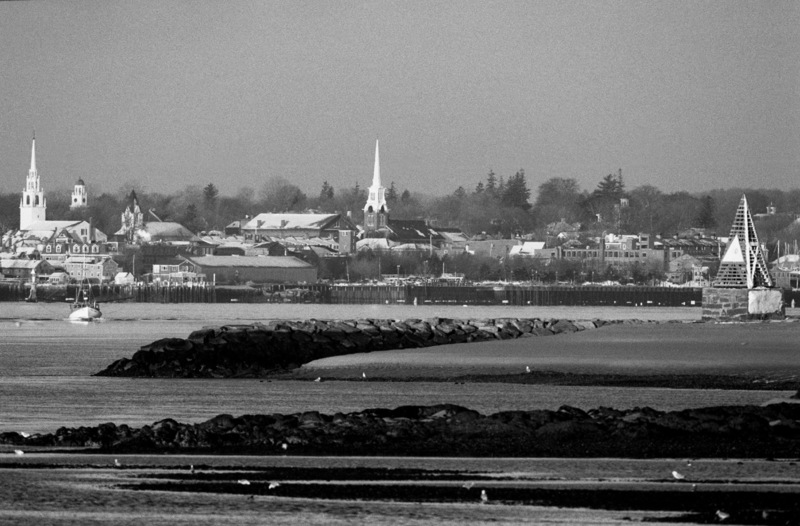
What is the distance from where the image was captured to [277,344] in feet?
103

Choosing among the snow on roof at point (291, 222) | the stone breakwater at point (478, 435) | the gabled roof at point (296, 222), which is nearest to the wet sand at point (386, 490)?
the stone breakwater at point (478, 435)

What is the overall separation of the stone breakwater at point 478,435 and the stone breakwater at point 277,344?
517 inches

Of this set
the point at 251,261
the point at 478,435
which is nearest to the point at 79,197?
the point at 251,261

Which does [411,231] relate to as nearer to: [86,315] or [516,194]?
[516,194]

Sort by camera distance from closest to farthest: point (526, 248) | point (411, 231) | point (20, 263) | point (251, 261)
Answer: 1. point (251, 261)
2. point (20, 263)
3. point (526, 248)
4. point (411, 231)

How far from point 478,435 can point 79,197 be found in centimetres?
16255

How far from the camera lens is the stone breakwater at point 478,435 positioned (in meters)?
13.4

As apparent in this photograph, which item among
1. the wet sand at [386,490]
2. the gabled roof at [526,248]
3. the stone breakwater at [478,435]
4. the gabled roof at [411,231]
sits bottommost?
the wet sand at [386,490]

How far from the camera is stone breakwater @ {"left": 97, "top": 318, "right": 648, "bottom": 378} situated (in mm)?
28078

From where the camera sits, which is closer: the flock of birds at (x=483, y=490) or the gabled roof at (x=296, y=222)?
the flock of birds at (x=483, y=490)

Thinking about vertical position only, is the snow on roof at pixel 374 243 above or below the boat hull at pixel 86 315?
above

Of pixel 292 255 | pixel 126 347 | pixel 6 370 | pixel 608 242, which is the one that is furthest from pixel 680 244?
pixel 6 370

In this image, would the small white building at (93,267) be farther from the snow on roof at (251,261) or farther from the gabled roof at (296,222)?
the gabled roof at (296,222)

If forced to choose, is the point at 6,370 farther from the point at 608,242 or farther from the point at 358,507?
the point at 608,242
